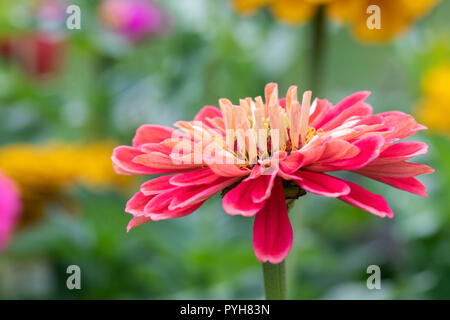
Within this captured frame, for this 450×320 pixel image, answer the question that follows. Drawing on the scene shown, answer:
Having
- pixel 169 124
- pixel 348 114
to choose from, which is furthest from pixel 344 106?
pixel 169 124

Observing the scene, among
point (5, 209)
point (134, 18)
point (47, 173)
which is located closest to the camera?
point (5, 209)

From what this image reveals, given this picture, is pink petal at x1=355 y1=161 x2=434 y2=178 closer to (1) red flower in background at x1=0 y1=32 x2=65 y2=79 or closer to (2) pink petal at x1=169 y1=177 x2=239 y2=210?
(2) pink petal at x1=169 y1=177 x2=239 y2=210

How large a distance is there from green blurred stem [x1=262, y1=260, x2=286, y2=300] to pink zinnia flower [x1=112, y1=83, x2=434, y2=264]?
0.9 inches

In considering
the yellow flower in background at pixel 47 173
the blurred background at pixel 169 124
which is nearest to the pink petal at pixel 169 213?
the blurred background at pixel 169 124

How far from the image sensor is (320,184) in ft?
0.70

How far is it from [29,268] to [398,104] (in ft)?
A: 1.60

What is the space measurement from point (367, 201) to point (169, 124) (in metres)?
0.42

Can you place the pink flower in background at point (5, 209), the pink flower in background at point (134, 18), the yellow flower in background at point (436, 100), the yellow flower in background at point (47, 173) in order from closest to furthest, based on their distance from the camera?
the pink flower in background at point (5, 209) < the yellow flower in background at point (47, 173) < the yellow flower in background at point (436, 100) < the pink flower in background at point (134, 18)

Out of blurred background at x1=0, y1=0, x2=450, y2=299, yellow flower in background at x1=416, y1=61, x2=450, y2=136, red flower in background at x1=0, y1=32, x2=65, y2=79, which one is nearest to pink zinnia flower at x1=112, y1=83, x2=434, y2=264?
blurred background at x1=0, y1=0, x2=450, y2=299

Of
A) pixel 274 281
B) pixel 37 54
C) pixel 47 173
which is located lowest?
pixel 274 281

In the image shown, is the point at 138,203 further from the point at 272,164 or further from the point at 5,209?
the point at 5,209

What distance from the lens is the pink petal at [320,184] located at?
0.20 meters

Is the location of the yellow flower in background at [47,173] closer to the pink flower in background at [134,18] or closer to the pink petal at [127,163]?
the pink flower in background at [134,18]

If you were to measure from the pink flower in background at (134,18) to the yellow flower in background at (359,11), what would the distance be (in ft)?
1.08
